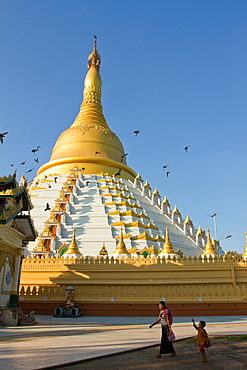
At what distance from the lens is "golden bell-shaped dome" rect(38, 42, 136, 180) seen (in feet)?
123

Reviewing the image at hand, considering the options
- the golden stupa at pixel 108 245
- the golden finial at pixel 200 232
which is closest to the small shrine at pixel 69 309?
the golden stupa at pixel 108 245

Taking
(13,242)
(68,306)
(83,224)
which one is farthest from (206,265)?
(83,224)

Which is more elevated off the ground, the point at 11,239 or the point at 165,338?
the point at 11,239

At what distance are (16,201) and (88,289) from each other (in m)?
5.25

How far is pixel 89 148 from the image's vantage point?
38.6 meters

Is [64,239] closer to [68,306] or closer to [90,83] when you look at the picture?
[68,306]

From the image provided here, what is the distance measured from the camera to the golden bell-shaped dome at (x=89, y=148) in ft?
123

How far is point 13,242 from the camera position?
45.0ft

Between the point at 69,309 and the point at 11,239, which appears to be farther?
the point at 69,309

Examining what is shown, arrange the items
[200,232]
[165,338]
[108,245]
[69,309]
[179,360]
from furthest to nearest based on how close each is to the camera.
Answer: [200,232] < [108,245] < [69,309] < [165,338] < [179,360]

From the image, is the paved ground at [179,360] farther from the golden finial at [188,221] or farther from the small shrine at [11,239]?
the golden finial at [188,221]

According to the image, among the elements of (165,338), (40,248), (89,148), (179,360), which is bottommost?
(179,360)

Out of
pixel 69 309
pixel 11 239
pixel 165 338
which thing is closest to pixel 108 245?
pixel 69 309

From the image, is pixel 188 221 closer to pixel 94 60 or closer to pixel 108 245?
pixel 108 245
